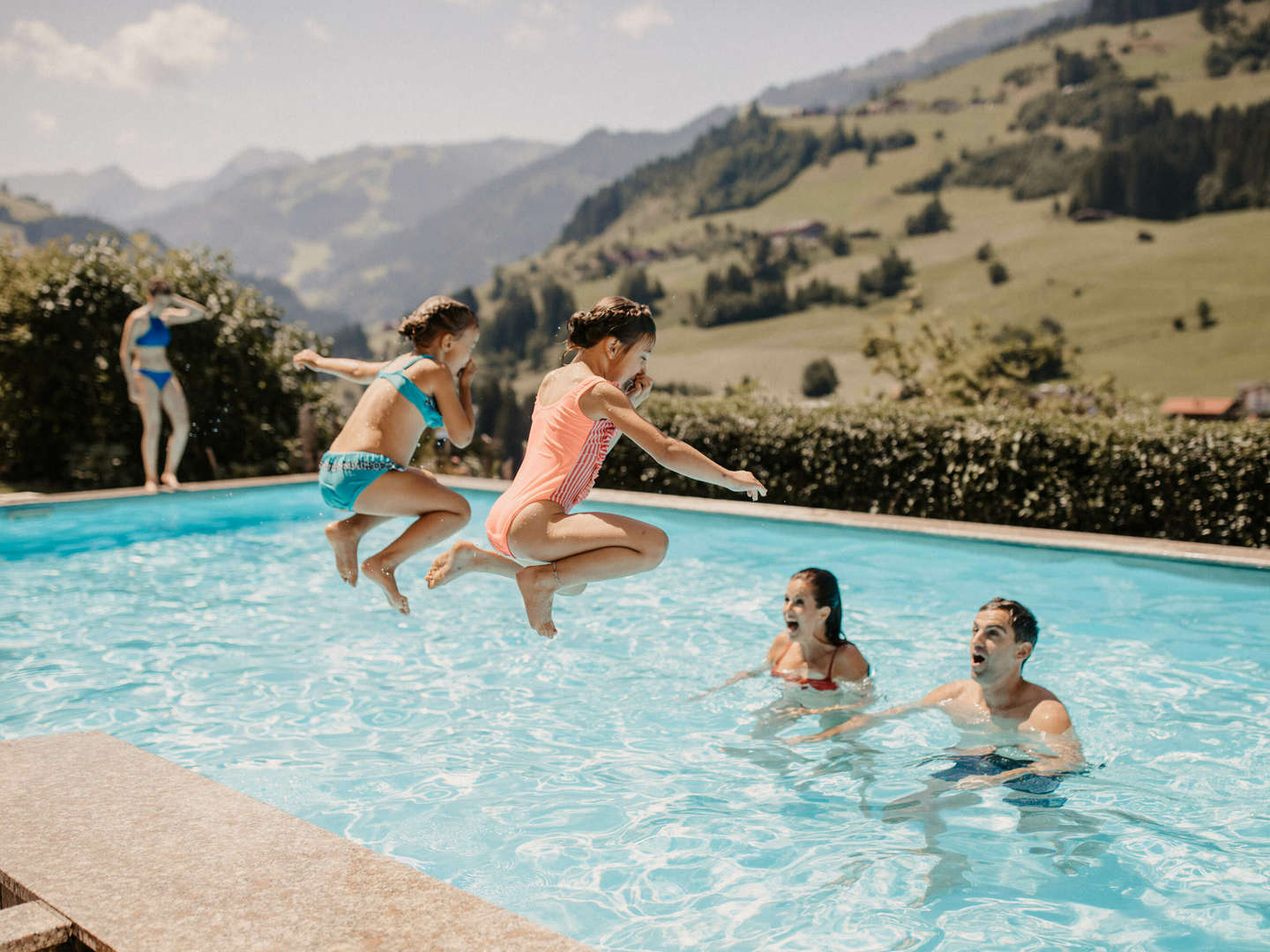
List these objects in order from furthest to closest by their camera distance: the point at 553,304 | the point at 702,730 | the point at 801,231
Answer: the point at 801,231 < the point at 553,304 < the point at 702,730

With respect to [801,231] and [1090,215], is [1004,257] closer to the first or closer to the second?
[1090,215]

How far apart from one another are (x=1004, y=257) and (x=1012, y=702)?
122 metres

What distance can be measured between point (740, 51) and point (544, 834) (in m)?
158

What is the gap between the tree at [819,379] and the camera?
103 m

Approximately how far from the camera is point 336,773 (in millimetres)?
6168

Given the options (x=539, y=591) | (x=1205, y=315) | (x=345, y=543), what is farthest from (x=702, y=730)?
(x=1205, y=315)

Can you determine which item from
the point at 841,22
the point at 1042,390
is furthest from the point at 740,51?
the point at 1042,390

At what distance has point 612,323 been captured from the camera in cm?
468

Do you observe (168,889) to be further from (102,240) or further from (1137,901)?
(102,240)

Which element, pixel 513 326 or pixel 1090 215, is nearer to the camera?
pixel 1090 215

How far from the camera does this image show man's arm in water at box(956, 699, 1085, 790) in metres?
5.53

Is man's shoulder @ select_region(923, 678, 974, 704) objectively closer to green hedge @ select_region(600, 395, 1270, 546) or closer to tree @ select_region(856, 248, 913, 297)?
green hedge @ select_region(600, 395, 1270, 546)

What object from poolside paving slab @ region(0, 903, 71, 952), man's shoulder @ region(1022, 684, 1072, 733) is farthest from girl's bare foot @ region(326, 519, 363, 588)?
man's shoulder @ region(1022, 684, 1072, 733)

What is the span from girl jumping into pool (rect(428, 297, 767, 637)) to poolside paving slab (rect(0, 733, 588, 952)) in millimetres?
1518
